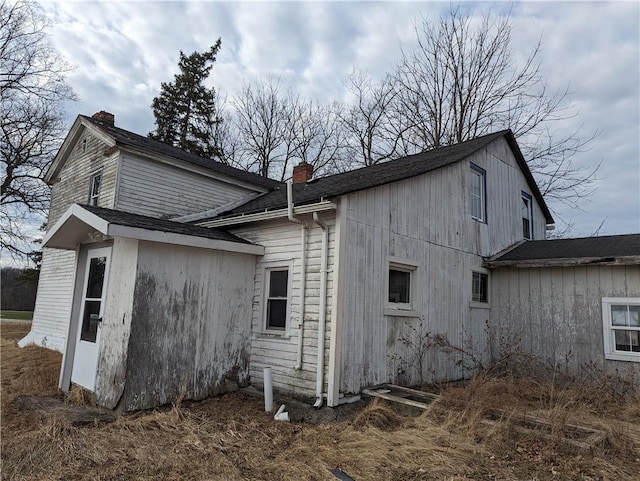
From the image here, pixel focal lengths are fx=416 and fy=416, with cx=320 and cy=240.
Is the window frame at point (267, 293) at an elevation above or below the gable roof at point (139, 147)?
below

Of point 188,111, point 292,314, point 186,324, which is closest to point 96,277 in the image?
point 186,324

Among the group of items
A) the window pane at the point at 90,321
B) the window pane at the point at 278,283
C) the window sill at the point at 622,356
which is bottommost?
the window sill at the point at 622,356

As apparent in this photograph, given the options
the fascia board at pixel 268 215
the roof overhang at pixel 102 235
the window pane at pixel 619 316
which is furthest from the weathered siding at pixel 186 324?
the window pane at pixel 619 316

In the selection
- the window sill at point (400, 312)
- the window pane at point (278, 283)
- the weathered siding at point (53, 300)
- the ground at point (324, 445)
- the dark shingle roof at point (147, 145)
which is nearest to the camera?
the ground at point (324, 445)

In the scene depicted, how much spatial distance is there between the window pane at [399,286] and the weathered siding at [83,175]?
7.83 meters

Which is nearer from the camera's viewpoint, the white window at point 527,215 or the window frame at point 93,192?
the window frame at point 93,192

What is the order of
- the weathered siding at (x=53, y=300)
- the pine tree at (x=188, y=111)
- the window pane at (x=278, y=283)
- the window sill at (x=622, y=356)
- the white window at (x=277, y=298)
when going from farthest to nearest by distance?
1. the pine tree at (x=188, y=111)
2. the weathered siding at (x=53, y=300)
3. the window sill at (x=622, y=356)
4. the window pane at (x=278, y=283)
5. the white window at (x=277, y=298)

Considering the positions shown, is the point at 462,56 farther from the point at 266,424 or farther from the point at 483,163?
the point at 266,424

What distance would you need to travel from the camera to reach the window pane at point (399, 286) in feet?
25.3

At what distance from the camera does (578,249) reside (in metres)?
9.70

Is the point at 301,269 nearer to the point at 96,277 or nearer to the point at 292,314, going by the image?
the point at 292,314

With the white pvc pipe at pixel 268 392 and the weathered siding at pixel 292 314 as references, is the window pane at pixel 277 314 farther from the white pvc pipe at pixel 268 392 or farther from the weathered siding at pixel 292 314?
the white pvc pipe at pixel 268 392

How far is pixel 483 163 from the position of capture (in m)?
10.9

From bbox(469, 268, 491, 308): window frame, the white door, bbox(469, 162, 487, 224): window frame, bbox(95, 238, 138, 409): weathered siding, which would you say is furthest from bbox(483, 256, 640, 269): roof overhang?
the white door
